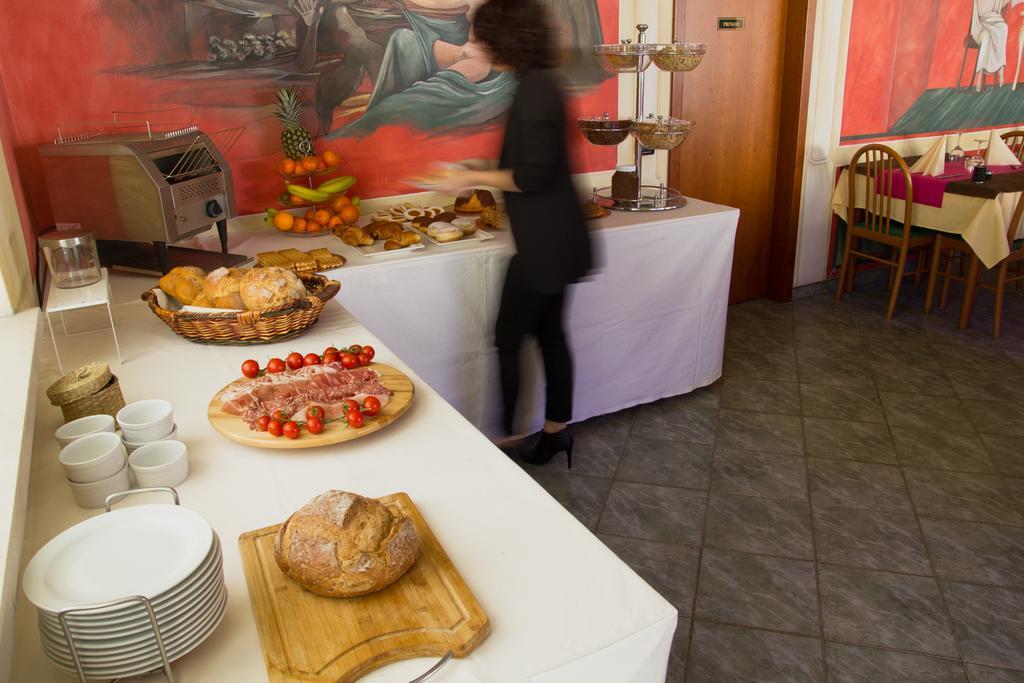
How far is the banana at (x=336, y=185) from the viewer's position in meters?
2.56

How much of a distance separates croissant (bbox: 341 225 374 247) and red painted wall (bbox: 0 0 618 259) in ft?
1.53

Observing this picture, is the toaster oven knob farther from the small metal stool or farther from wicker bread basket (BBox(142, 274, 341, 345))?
the small metal stool

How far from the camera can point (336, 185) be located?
2.58m

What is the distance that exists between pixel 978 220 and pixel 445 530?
3.31m

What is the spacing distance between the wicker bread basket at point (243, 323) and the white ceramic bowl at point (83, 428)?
0.42 metres

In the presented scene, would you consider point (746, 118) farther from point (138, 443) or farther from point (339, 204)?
point (138, 443)

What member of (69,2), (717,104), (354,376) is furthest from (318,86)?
(717,104)

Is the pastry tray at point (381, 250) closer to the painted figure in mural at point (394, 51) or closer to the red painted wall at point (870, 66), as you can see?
the painted figure in mural at point (394, 51)

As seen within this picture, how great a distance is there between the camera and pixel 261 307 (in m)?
1.57

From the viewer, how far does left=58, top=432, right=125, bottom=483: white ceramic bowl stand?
1.00 m

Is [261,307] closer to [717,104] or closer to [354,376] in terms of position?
[354,376]

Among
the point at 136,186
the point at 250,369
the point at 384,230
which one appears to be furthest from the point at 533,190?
the point at 136,186

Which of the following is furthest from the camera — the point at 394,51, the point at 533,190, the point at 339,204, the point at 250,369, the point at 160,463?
the point at 394,51

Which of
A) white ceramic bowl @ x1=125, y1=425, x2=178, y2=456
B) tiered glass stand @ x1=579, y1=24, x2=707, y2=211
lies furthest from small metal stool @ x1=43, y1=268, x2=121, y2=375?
tiered glass stand @ x1=579, y1=24, x2=707, y2=211
